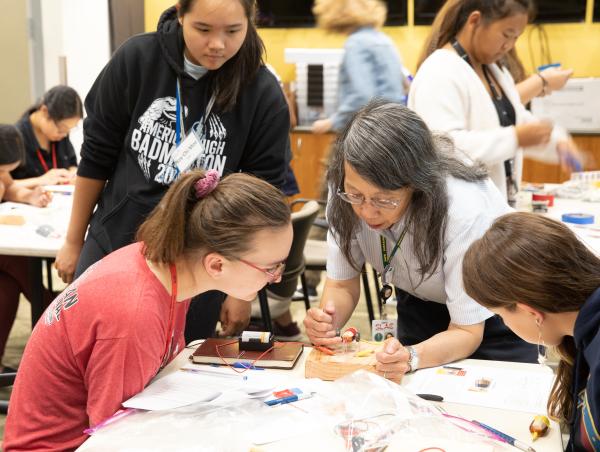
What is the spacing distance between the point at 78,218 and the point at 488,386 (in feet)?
4.26

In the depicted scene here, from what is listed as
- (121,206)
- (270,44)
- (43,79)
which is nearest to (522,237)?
(121,206)

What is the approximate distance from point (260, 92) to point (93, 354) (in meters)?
1.02

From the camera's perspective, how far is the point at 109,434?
53.7 inches

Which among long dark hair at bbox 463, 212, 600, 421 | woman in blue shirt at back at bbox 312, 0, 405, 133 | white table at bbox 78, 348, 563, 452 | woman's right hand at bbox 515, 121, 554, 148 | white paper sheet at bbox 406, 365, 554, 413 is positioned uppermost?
woman in blue shirt at back at bbox 312, 0, 405, 133

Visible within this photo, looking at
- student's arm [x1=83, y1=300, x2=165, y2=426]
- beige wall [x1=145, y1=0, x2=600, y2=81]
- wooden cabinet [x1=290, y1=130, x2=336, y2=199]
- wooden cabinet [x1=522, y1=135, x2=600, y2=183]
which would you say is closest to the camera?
student's arm [x1=83, y1=300, x2=165, y2=426]

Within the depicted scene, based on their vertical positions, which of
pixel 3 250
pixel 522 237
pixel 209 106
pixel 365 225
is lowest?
pixel 3 250

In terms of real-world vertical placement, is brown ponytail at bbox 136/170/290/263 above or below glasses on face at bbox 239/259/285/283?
above

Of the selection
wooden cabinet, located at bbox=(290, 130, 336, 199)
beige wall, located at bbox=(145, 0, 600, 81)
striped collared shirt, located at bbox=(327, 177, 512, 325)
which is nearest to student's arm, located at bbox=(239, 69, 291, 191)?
striped collared shirt, located at bbox=(327, 177, 512, 325)

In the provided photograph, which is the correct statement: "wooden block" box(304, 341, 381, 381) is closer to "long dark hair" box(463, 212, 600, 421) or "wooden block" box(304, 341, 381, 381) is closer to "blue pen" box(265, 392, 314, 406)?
"blue pen" box(265, 392, 314, 406)

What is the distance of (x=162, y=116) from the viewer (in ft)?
6.98

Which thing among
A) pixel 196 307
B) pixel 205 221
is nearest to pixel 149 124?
pixel 196 307

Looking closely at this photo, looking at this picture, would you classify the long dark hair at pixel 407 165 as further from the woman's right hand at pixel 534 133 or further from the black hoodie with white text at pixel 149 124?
the woman's right hand at pixel 534 133

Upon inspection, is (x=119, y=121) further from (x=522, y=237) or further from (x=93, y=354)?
(x=522, y=237)

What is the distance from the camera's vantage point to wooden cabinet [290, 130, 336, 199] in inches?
248
